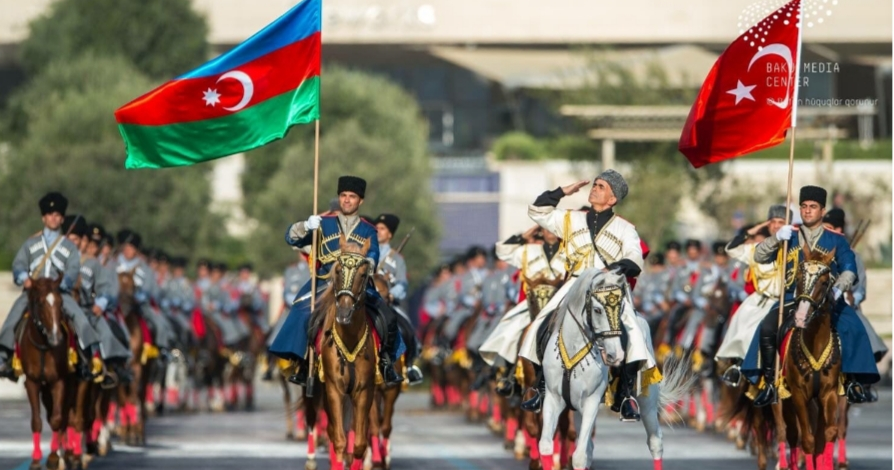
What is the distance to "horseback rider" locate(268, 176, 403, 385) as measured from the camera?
16.3 m

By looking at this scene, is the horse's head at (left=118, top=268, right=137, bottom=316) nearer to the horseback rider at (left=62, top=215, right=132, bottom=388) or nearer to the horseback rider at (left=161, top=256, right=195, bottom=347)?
the horseback rider at (left=62, top=215, right=132, bottom=388)

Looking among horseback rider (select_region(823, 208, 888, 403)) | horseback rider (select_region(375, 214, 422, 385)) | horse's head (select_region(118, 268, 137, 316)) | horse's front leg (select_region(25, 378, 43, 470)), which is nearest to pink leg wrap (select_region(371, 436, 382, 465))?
horseback rider (select_region(375, 214, 422, 385))

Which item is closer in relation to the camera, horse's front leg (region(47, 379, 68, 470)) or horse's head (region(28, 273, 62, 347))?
horse's head (region(28, 273, 62, 347))

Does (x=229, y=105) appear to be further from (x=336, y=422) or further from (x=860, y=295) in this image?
(x=860, y=295)

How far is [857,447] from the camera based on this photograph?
904 inches

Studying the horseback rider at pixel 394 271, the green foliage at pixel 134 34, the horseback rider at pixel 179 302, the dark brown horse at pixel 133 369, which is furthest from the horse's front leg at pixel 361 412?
the green foliage at pixel 134 34

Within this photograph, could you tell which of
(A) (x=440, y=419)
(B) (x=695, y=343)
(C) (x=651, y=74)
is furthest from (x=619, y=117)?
(B) (x=695, y=343)

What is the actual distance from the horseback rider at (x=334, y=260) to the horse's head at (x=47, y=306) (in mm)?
2715

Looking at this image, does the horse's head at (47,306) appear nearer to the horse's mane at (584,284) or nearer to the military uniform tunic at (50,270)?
the military uniform tunic at (50,270)

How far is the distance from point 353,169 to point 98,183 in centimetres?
722

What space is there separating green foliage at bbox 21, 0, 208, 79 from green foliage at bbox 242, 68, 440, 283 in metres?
3.75

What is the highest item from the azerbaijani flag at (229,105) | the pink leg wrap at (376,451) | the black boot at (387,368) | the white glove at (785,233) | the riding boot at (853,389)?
the azerbaijani flag at (229,105)

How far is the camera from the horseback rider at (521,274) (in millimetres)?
18312

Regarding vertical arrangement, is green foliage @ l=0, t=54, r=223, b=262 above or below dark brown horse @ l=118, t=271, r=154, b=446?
above
